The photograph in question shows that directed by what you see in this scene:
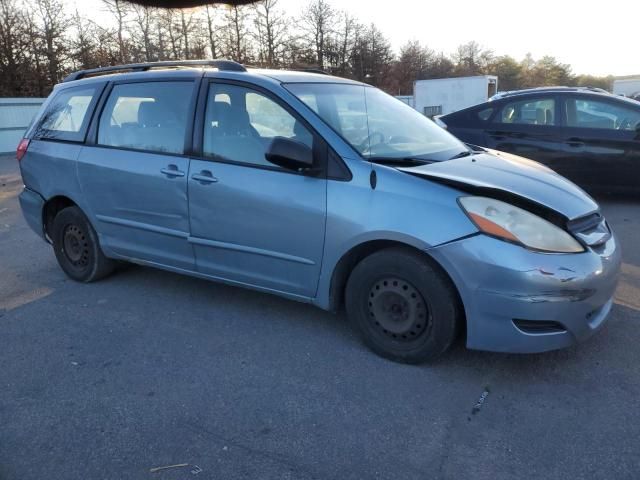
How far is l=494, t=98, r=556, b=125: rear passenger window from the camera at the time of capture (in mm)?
7125

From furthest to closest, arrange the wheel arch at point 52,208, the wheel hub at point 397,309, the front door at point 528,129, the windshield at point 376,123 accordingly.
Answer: the front door at point 528,129 → the wheel arch at point 52,208 → the windshield at point 376,123 → the wheel hub at point 397,309

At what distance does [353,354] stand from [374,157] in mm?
1248

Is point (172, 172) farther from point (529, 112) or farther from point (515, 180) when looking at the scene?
point (529, 112)

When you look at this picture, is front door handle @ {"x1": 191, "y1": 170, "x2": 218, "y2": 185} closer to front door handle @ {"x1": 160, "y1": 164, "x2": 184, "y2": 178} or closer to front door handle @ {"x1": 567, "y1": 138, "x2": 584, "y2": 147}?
front door handle @ {"x1": 160, "y1": 164, "x2": 184, "y2": 178}

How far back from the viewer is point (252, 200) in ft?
11.5

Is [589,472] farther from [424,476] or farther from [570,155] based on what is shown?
[570,155]

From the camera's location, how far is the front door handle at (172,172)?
12.5 feet

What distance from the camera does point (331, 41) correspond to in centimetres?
4450

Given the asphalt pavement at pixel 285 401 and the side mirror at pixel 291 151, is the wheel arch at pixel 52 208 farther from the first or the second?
the side mirror at pixel 291 151

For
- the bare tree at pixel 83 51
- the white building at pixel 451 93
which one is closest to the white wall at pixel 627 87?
the white building at pixel 451 93

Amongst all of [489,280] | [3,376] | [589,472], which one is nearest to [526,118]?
[489,280]

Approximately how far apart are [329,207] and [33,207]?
316 cm

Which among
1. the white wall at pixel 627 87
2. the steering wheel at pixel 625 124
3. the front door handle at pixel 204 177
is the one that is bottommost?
the front door handle at pixel 204 177

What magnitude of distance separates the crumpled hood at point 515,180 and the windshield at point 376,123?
25cm
